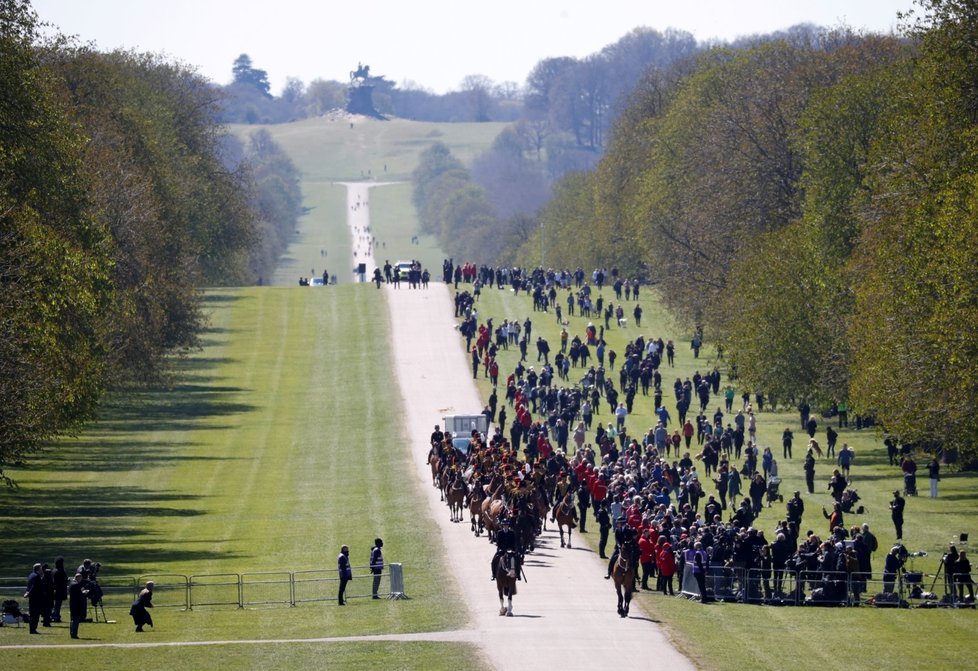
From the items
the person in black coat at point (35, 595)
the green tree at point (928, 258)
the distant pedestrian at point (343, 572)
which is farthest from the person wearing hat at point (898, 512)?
the person in black coat at point (35, 595)

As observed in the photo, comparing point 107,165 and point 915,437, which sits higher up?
point 107,165

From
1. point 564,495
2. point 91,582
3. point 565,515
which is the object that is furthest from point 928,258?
point 91,582

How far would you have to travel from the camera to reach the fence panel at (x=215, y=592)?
4141cm

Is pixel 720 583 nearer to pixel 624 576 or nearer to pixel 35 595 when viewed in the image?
pixel 624 576

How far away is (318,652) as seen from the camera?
3522cm

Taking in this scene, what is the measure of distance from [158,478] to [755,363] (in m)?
23.6

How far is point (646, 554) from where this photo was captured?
139 ft

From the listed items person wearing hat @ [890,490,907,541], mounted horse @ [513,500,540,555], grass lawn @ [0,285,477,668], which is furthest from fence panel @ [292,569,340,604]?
person wearing hat @ [890,490,907,541]

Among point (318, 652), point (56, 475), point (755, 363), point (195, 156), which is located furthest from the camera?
point (195, 156)

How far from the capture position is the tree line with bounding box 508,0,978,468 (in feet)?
176

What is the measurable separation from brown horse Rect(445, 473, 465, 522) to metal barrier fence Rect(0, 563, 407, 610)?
29.1 ft

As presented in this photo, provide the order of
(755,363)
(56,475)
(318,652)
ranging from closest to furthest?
(318,652)
(56,475)
(755,363)

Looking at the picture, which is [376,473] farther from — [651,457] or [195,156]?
[195,156]

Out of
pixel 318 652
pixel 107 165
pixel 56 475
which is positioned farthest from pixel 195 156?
pixel 318 652
